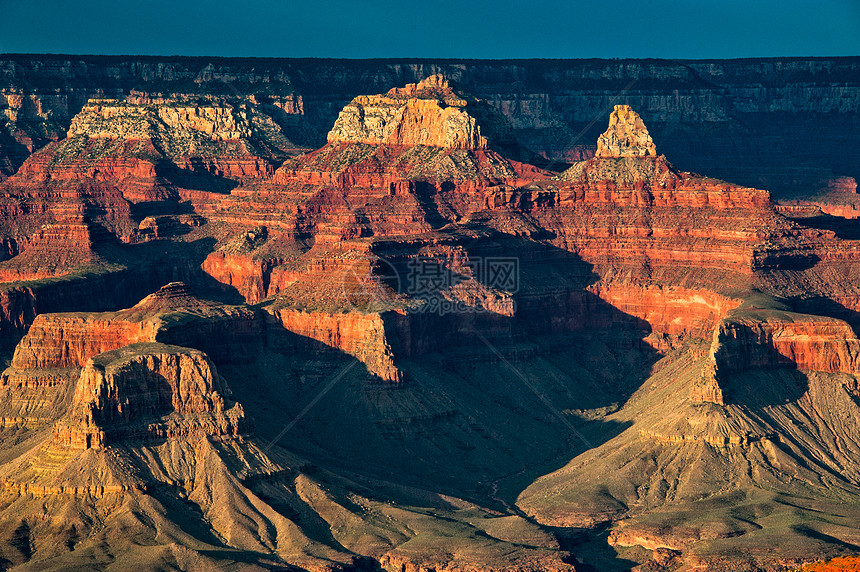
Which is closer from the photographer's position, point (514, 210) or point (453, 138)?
point (514, 210)

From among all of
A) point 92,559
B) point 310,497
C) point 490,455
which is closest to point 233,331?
point 490,455

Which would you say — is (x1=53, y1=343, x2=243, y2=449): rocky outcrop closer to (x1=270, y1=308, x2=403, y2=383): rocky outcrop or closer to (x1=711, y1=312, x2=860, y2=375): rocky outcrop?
(x1=270, y1=308, x2=403, y2=383): rocky outcrop

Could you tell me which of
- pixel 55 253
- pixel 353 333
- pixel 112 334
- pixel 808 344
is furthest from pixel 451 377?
pixel 55 253

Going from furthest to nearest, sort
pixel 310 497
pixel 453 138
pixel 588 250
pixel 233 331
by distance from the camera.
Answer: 1. pixel 453 138
2. pixel 588 250
3. pixel 233 331
4. pixel 310 497

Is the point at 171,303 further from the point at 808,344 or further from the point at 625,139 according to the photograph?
the point at 625,139

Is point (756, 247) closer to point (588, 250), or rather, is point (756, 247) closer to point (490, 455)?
point (588, 250)

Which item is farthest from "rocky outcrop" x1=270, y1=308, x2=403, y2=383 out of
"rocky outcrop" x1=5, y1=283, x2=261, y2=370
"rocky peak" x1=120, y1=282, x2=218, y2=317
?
"rocky peak" x1=120, y1=282, x2=218, y2=317
